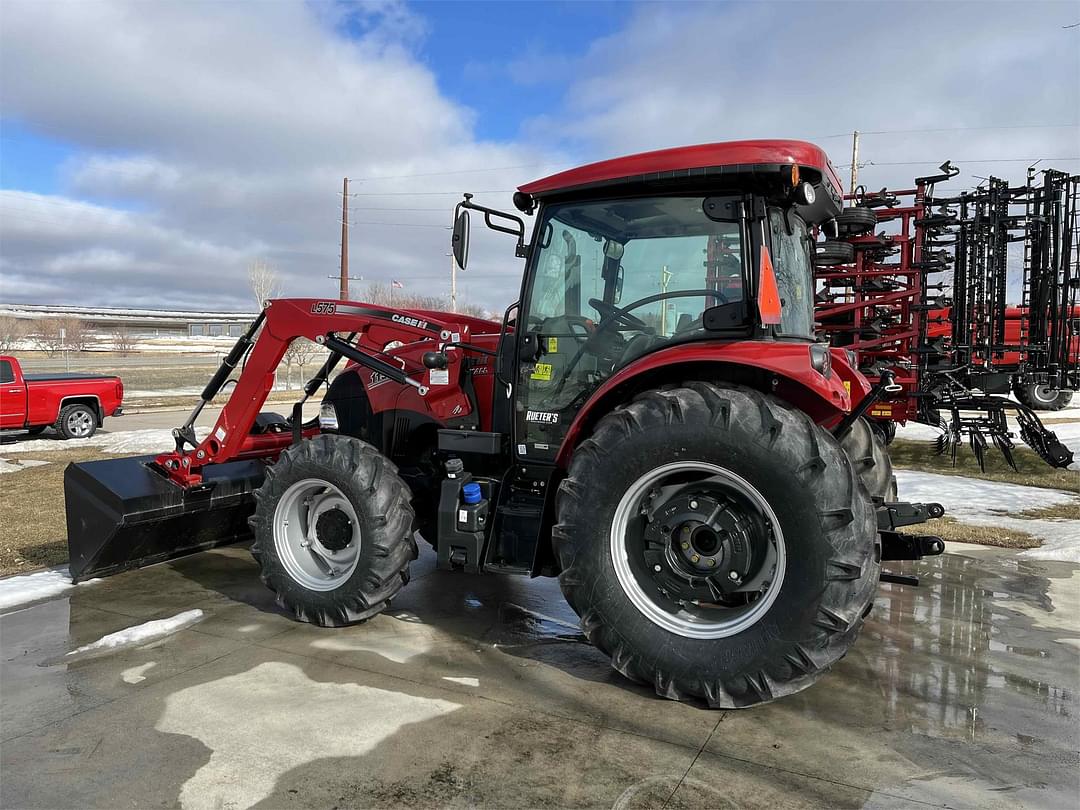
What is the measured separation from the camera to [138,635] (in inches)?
166

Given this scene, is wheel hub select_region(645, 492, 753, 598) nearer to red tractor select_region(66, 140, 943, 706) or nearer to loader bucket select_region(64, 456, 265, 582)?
red tractor select_region(66, 140, 943, 706)

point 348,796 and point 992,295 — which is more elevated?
point 992,295

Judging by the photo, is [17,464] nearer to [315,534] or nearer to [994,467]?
[315,534]

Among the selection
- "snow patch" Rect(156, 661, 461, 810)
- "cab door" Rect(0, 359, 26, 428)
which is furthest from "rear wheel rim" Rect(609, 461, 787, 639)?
"cab door" Rect(0, 359, 26, 428)

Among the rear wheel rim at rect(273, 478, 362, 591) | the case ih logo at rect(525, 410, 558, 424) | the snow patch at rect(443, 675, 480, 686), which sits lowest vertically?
the snow patch at rect(443, 675, 480, 686)

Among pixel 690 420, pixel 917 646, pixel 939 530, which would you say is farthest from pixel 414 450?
pixel 939 530

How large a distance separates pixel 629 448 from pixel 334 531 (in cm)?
209

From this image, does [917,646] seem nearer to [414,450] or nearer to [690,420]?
[690,420]

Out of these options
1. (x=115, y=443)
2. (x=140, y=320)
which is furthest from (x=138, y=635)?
(x=140, y=320)

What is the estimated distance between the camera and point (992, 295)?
38.2 feet

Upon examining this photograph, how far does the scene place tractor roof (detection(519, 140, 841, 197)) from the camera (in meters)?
3.38

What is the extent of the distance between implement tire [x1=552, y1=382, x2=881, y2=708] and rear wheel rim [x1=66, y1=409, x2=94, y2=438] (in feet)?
44.4

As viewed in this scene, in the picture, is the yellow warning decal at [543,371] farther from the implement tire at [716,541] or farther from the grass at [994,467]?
the grass at [994,467]

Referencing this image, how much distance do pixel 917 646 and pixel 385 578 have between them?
3.03 metres
